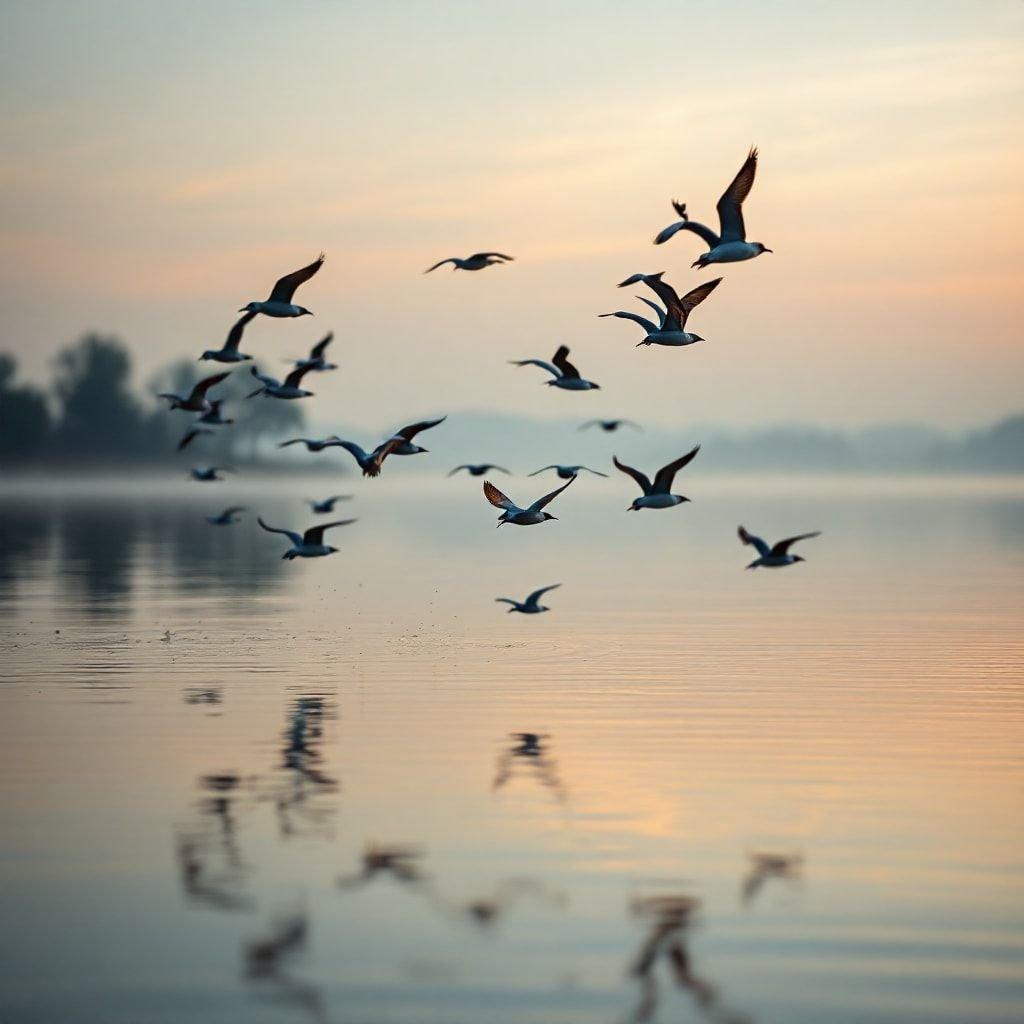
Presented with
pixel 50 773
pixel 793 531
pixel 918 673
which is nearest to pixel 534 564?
pixel 793 531

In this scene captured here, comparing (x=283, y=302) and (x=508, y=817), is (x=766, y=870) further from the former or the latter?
(x=283, y=302)

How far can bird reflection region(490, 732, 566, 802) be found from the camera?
19.8 meters

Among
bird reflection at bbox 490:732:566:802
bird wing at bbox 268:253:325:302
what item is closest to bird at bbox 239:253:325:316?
bird wing at bbox 268:253:325:302

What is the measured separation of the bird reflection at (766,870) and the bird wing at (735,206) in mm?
13540

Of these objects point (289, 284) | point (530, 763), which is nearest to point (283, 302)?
point (289, 284)

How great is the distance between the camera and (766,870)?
1612cm

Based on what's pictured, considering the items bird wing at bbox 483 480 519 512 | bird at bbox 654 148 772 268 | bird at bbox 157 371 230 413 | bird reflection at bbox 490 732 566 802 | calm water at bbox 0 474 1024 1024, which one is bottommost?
calm water at bbox 0 474 1024 1024

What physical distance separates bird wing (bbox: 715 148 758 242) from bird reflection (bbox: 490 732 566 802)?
362 inches

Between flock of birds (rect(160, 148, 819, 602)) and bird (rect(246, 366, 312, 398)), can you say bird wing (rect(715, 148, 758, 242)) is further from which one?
bird (rect(246, 366, 312, 398))

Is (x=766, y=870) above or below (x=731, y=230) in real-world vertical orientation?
below

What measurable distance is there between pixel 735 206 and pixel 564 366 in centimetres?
841

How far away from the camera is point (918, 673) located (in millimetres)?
29719

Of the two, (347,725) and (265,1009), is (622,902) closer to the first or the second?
(265,1009)

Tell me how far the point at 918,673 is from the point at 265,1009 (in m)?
18.9
